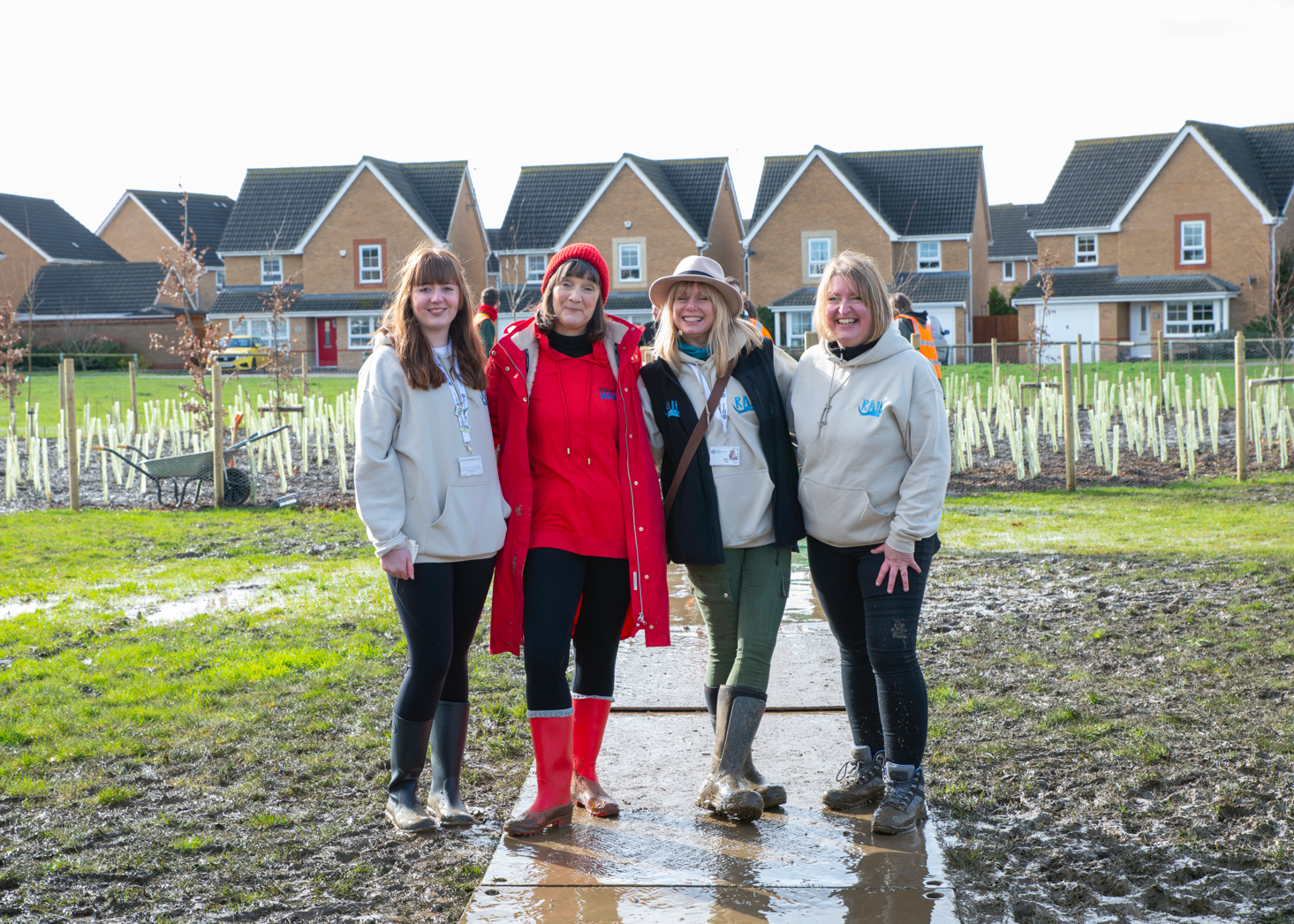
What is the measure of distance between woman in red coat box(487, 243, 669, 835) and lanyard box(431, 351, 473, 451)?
13 cm

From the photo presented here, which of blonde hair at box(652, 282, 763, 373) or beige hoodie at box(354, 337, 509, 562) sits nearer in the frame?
beige hoodie at box(354, 337, 509, 562)

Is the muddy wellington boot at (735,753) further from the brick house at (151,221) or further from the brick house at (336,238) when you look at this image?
the brick house at (151,221)

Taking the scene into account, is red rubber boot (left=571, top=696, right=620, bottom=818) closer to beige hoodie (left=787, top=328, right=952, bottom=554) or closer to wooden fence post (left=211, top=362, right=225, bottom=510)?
beige hoodie (left=787, top=328, right=952, bottom=554)

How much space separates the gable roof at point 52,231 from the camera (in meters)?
50.7

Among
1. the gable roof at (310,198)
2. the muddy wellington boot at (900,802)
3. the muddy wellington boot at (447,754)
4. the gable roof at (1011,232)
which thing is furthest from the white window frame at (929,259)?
the muddy wellington boot at (447,754)

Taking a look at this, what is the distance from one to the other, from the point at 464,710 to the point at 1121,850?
209cm

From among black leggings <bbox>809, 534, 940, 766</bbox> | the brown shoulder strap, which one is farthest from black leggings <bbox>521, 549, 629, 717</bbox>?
black leggings <bbox>809, 534, 940, 766</bbox>

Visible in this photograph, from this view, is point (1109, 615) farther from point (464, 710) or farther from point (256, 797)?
point (256, 797)

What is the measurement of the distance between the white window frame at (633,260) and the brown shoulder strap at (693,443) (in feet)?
126

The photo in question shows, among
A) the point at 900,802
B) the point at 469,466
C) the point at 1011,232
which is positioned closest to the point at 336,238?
the point at 1011,232

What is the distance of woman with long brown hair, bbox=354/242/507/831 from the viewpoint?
3.56 metres

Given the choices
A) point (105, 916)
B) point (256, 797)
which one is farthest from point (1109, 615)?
point (105, 916)

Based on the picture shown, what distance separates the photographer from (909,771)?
12.0 feet

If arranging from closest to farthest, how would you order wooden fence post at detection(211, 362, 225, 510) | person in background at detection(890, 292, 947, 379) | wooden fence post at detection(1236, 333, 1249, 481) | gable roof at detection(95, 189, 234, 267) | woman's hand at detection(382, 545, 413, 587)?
woman's hand at detection(382, 545, 413, 587)
person in background at detection(890, 292, 947, 379)
wooden fence post at detection(211, 362, 225, 510)
wooden fence post at detection(1236, 333, 1249, 481)
gable roof at detection(95, 189, 234, 267)
